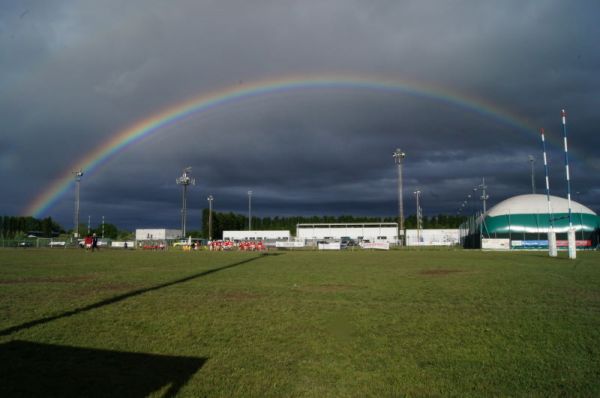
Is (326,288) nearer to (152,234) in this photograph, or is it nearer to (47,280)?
(47,280)

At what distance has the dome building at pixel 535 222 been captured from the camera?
7638 cm

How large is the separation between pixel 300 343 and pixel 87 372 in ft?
11.9

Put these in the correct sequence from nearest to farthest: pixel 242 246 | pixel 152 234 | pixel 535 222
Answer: pixel 242 246 → pixel 535 222 → pixel 152 234

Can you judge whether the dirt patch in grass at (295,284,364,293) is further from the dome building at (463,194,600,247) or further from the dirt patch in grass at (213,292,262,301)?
the dome building at (463,194,600,247)

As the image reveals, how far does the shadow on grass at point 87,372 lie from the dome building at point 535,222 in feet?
246

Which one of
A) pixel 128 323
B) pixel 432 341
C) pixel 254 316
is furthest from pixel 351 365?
pixel 128 323

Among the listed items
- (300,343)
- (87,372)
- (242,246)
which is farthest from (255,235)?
(87,372)

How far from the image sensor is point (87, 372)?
694 cm

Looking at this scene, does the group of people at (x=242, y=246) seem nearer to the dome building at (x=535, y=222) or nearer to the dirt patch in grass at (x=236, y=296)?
the dome building at (x=535, y=222)

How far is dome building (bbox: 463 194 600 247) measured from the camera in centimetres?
7638

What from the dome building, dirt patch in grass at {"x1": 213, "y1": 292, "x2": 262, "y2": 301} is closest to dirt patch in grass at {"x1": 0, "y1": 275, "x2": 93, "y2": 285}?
dirt patch in grass at {"x1": 213, "y1": 292, "x2": 262, "y2": 301}

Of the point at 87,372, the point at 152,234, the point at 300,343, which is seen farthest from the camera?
the point at 152,234

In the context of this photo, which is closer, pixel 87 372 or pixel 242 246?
pixel 87 372

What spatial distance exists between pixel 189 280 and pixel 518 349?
15.5m
